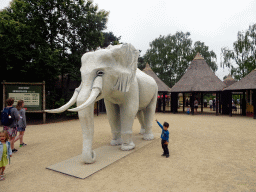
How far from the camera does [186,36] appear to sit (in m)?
29.5

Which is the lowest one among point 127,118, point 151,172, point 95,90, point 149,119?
point 151,172

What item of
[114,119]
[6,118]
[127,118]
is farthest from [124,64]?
[6,118]

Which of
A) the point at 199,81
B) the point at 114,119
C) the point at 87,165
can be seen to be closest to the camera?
the point at 87,165

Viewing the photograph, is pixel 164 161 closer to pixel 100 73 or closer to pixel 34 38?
pixel 100 73

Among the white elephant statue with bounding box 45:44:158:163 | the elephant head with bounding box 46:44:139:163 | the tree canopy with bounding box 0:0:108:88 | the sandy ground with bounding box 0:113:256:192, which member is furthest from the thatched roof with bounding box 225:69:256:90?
the elephant head with bounding box 46:44:139:163

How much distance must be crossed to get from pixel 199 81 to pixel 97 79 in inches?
531

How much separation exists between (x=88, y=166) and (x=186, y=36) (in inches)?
1218

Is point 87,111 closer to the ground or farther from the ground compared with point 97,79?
closer to the ground

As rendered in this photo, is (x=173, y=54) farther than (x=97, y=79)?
Yes

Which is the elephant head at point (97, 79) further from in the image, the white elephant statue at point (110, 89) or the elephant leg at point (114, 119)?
the elephant leg at point (114, 119)

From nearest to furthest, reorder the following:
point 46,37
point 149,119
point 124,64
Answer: point 124,64
point 149,119
point 46,37

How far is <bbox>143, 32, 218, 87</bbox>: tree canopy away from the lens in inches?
1090

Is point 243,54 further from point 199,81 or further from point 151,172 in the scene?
point 151,172

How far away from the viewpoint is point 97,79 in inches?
122
